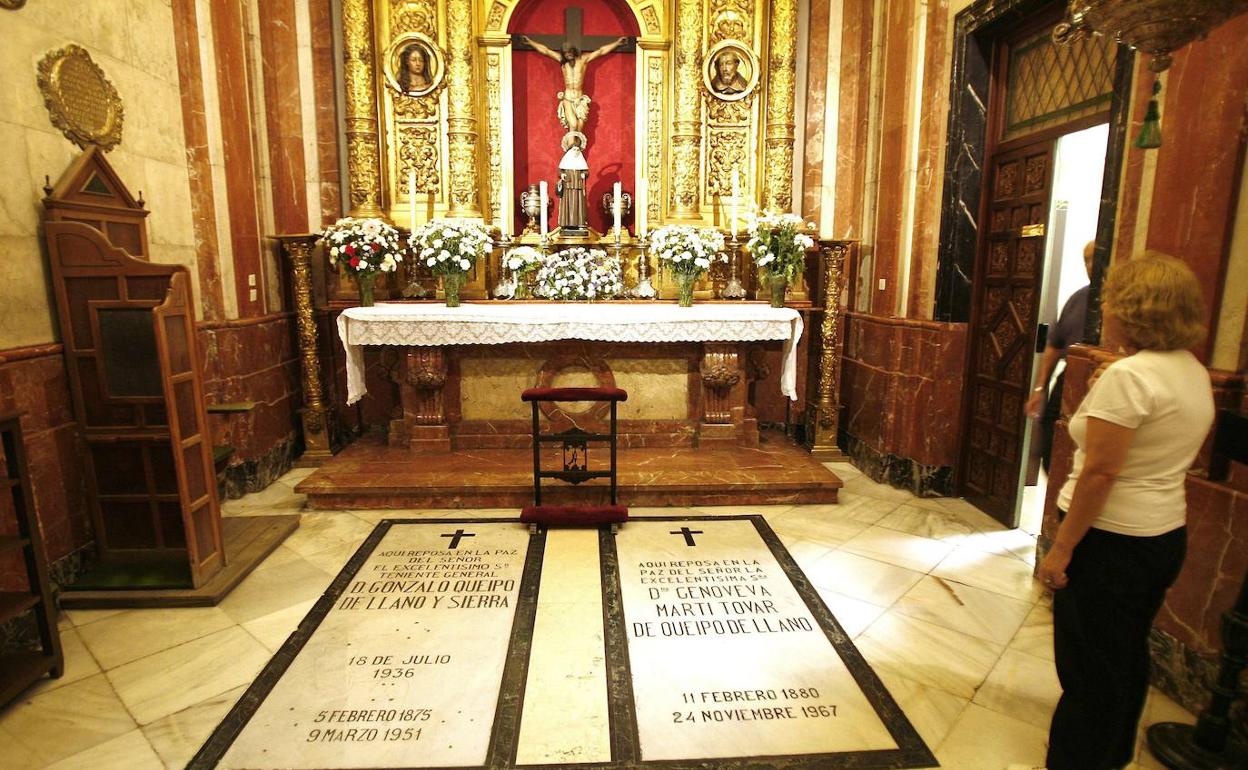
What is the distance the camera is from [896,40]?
19.3 feet

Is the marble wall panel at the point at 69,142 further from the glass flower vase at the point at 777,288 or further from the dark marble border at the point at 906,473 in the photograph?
the dark marble border at the point at 906,473

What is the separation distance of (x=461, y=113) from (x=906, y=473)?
17.8 feet

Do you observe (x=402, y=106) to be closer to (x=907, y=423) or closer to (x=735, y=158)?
(x=735, y=158)

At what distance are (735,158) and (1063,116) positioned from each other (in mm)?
3169

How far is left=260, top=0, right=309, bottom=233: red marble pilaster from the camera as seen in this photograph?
20.5ft

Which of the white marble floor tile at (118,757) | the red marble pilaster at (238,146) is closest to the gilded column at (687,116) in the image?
the red marble pilaster at (238,146)

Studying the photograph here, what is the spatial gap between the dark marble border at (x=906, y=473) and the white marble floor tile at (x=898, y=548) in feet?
3.09

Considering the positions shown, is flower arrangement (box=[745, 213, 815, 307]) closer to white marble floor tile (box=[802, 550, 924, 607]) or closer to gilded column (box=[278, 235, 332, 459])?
white marble floor tile (box=[802, 550, 924, 607])

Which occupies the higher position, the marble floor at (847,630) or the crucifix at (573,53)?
the crucifix at (573,53)

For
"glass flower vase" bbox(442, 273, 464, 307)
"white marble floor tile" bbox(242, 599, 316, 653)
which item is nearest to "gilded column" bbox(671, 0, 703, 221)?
"glass flower vase" bbox(442, 273, 464, 307)

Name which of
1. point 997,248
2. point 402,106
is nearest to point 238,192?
point 402,106

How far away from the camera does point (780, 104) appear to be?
6.83 meters

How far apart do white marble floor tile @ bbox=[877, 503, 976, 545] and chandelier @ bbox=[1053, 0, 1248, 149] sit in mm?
3044

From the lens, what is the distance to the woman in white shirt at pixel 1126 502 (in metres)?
1.95
